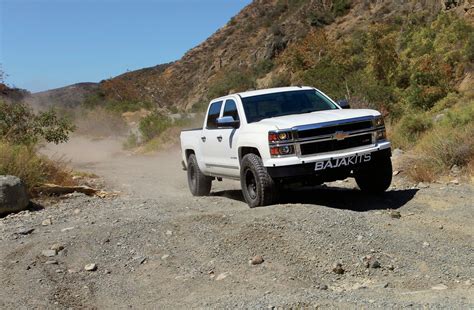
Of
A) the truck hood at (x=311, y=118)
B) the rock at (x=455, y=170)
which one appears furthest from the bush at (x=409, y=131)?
the truck hood at (x=311, y=118)

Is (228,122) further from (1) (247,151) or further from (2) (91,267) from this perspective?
(2) (91,267)

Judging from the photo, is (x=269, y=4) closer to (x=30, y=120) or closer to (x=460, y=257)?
(x=30, y=120)

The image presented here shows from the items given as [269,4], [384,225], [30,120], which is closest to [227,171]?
[384,225]

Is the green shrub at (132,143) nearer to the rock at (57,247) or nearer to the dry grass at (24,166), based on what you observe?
the dry grass at (24,166)

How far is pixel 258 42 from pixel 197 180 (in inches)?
1785

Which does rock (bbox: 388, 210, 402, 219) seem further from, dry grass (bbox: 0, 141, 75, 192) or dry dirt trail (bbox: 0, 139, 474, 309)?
dry grass (bbox: 0, 141, 75, 192)

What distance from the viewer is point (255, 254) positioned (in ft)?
19.8

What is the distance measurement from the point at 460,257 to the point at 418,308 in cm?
163

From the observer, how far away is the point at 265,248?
6152mm

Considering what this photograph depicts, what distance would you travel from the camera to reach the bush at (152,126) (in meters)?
29.9

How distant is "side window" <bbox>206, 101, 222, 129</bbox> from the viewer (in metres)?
10.1

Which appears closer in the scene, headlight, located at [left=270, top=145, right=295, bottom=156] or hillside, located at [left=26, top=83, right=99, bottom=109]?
headlight, located at [left=270, top=145, right=295, bottom=156]

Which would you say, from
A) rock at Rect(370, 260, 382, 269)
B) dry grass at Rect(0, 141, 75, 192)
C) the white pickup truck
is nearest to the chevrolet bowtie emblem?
the white pickup truck

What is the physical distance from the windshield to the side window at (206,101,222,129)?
2.91ft
